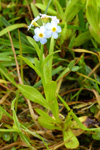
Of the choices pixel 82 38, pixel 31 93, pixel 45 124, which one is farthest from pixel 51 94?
pixel 82 38

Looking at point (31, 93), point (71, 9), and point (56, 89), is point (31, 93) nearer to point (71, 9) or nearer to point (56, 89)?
point (56, 89)

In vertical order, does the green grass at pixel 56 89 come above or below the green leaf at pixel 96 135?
above

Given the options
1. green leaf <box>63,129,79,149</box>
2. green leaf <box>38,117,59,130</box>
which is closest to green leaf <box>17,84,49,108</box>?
green leaf <box>38,117,59,130</box>

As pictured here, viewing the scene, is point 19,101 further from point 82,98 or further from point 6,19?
point 6,19

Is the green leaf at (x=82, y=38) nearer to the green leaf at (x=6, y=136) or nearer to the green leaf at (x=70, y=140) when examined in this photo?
the green leaf at (x=70, y=140)

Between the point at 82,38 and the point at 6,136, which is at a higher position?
the point at 82,38

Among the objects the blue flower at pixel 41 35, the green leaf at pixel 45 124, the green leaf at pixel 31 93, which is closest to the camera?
the blue flower at pixel 41 35

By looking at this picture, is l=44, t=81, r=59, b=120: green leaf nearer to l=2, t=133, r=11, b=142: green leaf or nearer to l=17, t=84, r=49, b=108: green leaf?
l=17, t=84, r=49, b=108: green leaf

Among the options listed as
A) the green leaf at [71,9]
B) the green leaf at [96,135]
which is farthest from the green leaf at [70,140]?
the green leaf at [71,9]

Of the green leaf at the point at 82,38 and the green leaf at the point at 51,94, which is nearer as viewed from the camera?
the green leaf at the point at 51,94
